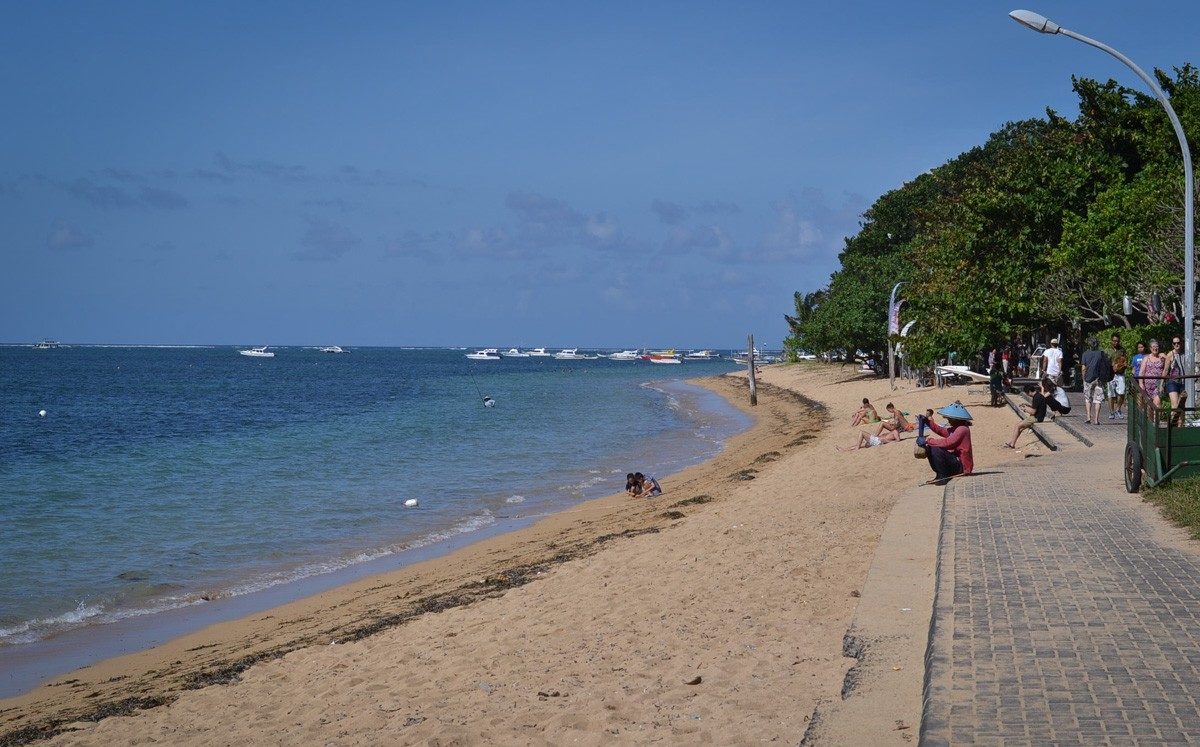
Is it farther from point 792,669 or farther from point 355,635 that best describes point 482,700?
point 355,635

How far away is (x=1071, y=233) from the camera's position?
2620cm

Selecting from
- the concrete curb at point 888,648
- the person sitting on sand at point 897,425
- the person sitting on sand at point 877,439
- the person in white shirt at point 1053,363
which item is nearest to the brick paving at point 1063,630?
the concrete curb at point 888,648

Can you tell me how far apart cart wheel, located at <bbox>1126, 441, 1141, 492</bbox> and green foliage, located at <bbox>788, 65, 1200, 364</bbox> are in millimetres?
11883

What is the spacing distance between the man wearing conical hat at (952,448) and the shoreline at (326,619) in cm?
360

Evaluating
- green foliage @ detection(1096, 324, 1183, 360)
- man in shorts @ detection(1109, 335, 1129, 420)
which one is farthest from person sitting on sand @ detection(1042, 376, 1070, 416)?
green foliage @ detection(1096, 324, 1183, 360)

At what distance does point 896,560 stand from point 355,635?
186 inches

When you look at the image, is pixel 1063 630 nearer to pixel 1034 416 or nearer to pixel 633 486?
pixel 1034 416

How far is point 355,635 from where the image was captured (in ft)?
30.6

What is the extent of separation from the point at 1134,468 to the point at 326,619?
8.78 meters

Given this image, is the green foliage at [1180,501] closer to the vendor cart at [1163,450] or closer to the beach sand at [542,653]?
the vendor cart at [1163,450]

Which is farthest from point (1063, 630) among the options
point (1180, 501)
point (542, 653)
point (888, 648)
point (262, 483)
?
point (262, 483)

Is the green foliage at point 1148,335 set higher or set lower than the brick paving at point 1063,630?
higher

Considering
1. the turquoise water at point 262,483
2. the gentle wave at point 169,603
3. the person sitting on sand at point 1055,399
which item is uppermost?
the person sitting on sand at point 1055,399

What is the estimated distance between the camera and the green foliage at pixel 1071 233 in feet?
78.7
